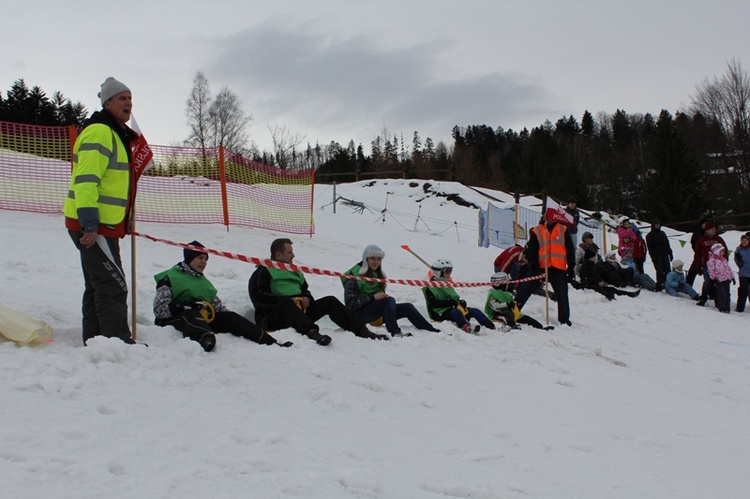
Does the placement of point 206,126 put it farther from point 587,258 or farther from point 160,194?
point 587,258

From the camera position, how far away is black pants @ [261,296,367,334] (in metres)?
5.41

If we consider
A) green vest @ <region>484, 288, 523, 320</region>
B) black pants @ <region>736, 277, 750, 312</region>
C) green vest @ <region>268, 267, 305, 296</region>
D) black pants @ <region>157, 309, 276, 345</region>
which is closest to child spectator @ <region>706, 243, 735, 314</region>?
black pants @ <region>736, 277, 750, 312</region>

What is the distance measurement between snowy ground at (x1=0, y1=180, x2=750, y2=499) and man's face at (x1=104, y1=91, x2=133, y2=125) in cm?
169

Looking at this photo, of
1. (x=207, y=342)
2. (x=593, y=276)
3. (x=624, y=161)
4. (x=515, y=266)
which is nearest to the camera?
(x=207, y=342)

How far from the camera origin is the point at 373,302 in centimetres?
660

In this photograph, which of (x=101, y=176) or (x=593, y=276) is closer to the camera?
(x=101, y=176)

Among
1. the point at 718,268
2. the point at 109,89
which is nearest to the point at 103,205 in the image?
the point at 109,89

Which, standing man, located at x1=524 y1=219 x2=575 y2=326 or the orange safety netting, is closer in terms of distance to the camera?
standing man, located at x1=524 y1=219 x2=575 y2=326

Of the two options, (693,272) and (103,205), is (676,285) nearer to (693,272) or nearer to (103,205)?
(693,272)

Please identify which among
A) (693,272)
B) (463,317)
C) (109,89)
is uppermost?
(109,89)

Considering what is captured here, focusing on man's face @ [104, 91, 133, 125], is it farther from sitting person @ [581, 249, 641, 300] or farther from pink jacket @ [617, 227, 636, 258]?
pink jacket @ [617, 227, 636, 258]

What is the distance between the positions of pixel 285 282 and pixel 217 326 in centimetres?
117

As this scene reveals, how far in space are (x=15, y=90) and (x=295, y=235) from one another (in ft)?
119

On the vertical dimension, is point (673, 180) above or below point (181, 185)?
above
